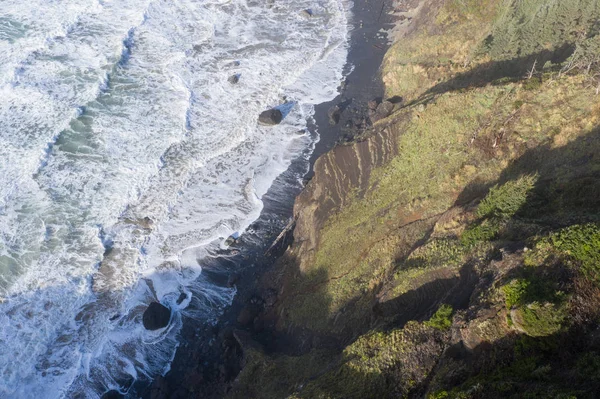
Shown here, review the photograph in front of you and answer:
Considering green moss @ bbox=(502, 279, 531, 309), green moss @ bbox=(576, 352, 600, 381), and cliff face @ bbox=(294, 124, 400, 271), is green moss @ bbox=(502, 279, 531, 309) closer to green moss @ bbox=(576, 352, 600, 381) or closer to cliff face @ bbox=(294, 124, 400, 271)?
green moss @ bbox=(576, 352, 600, 381)

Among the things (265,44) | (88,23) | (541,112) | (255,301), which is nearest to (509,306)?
(541,112)

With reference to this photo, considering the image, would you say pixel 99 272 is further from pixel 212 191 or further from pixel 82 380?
pixel 212 191

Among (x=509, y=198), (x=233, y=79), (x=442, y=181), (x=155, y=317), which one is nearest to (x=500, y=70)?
(x=442, y=181)

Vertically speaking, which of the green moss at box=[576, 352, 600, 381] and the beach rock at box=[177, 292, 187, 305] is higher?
the green moss at box=[576, 352, 600, 381]

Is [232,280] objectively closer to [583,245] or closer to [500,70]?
[583,245]

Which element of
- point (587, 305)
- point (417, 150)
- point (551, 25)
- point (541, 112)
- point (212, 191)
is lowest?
point (212, 191)

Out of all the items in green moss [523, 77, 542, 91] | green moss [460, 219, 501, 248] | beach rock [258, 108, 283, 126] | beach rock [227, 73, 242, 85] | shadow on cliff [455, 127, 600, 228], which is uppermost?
green moss [523, 77, 542, 91]

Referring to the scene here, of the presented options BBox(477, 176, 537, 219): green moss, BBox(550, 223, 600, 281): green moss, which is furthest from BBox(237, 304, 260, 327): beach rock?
BBox(550, 223, 600, 281): green moss
